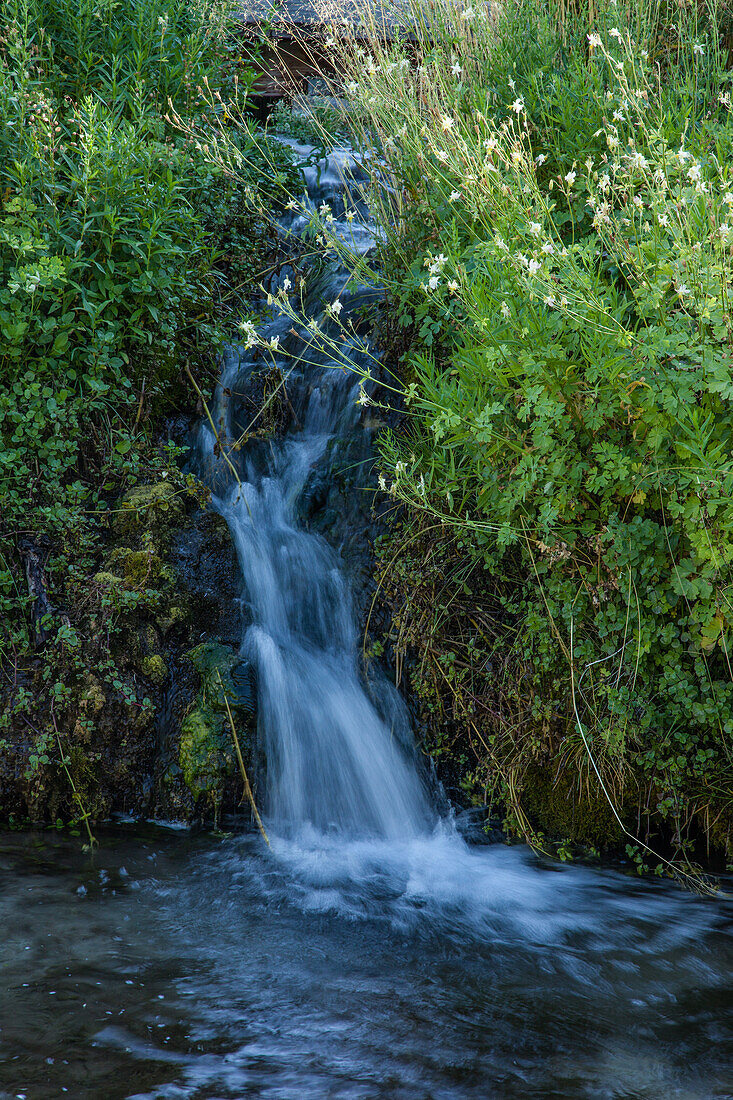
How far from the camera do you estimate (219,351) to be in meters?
5.17

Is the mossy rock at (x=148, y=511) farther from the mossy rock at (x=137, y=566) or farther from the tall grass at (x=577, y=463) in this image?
the tall grass at (x=577, y=463)

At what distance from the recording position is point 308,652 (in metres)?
4.29

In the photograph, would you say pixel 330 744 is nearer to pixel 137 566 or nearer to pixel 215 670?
pixel 215 670

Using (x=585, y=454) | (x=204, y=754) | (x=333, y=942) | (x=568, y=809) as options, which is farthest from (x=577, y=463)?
(x=204, y=754)

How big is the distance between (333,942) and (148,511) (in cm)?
237

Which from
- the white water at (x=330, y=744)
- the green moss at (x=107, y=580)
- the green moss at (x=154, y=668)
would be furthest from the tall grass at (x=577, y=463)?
the green moss at (x=107, y=580)

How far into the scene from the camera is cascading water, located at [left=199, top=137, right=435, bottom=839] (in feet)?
12.8

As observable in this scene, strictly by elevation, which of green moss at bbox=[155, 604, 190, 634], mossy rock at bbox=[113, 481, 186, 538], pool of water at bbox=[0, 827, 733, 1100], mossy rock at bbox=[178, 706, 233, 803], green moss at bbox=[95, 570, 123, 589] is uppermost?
mossy rock at bbox=[113, 481, 186, 538]

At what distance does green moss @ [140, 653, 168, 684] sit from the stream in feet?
1.55

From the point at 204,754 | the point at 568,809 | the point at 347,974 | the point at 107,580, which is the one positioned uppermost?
the point at 107,580

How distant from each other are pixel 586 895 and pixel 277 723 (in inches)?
Answer: 64.8

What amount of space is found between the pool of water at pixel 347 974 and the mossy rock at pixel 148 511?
1.53 metres

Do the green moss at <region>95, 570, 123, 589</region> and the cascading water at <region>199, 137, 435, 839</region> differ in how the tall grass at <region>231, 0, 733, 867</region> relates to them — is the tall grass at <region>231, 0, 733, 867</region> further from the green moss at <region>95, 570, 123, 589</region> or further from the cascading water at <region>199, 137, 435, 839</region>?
the green moss at <region>95, 570, 123, 589</region>

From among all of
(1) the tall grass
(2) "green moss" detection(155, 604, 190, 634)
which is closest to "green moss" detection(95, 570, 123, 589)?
(2) "green moss" detection(155, 604, 190, 634)
